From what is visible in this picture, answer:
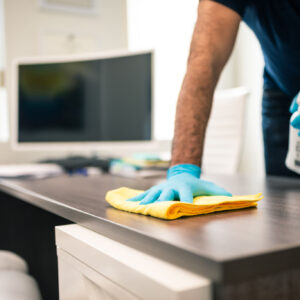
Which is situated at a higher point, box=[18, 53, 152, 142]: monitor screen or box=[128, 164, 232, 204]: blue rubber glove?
box=[18, 53, 152, 142]: monitor screen

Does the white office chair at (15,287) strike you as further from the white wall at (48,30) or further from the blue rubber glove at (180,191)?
the white wall at (48,30)

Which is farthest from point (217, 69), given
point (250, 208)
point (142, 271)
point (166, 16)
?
point (166, 16)

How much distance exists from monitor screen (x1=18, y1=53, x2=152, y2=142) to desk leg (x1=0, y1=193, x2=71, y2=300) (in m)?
0.49

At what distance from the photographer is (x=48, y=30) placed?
2.41 metres

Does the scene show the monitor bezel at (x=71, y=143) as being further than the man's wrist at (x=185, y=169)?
Yes

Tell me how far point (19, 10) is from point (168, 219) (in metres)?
2.19

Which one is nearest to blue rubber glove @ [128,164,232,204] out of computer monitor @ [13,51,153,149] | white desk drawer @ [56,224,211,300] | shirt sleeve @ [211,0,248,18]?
white desk drawer @ [56,224,211,300]

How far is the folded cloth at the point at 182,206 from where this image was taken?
0.53 m

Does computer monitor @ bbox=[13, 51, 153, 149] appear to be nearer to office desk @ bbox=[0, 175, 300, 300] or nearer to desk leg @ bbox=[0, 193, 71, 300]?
desk leg @ bbox=[0, 193, 71, 300]

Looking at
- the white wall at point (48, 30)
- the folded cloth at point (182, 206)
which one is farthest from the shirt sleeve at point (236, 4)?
the white wall at point (48, 30)

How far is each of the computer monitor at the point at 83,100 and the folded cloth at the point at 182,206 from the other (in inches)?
44.7

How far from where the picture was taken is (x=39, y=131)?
193 centimetres

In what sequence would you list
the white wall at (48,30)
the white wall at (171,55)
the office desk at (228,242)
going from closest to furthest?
the office desk at (228,242) < the white wall at (48,30) < the white wall at (171,55)

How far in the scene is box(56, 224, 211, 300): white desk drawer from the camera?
35 centimetres
